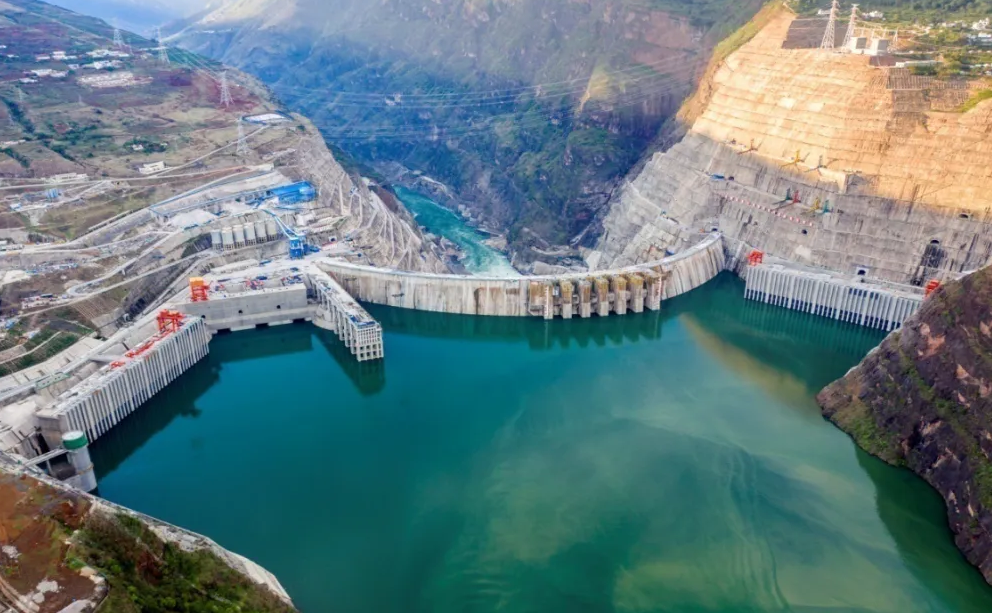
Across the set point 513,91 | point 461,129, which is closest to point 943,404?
point 513,91

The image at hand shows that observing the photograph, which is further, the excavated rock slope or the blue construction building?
the blue construction building

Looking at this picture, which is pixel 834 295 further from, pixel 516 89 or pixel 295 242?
pixel 516 89

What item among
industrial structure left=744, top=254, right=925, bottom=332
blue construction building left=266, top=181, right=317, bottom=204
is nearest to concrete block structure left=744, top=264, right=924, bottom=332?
industrial structure left=744, top=254, right=925, bottom=332

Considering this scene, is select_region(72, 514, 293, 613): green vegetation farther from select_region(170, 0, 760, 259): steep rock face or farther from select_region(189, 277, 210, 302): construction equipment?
select_region(170, 0, 760, 259): steep rock face

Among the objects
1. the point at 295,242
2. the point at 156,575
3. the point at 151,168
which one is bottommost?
the point at 156,575

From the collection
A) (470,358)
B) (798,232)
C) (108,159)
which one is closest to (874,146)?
(798,232)

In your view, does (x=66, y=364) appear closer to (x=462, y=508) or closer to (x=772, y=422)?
(x=462, y=508)

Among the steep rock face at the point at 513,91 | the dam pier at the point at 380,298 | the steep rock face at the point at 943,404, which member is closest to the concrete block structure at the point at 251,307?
the dam pier at the point at 380,298

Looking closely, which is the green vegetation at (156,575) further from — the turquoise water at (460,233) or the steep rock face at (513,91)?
the steep rock face at (513,91)
